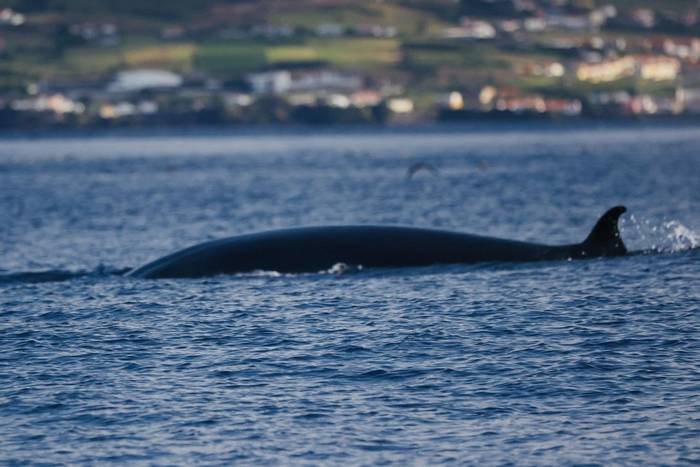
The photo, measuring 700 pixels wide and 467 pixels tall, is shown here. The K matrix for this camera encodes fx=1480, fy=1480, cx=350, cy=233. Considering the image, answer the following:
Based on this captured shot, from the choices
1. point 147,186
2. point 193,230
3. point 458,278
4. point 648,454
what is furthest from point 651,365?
point 147,186

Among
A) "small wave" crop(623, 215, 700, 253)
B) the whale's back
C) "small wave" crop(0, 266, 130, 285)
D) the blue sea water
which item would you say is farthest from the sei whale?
"small wave" crop(623, 215, 700, 253)

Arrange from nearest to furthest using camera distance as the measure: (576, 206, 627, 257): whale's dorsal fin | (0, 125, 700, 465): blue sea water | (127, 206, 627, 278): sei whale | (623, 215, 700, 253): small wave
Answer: (0, 125, 700, 465): blue sea water < (127, 206, 627, 278): sei whale < (576, 206, 627, 257): whale's dorsal fin < (623, 215, 700, 253): small wave

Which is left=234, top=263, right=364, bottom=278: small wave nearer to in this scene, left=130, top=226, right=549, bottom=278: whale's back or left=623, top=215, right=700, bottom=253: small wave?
left=130, top=226, right=549, bottom=278: whale's back

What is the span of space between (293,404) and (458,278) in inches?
441

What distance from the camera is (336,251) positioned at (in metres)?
32.7

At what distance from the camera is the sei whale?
32.4 meters

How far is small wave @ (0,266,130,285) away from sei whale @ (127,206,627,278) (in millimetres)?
1808

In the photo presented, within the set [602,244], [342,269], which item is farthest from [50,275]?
[602,244]

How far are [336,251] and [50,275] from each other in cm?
753

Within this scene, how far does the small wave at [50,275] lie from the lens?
1371 inches

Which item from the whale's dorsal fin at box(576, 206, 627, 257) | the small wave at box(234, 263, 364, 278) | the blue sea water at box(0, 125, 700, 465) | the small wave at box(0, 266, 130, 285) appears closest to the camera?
the blue sea water at box(0, 125, 700, 465)

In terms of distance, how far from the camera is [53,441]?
19.3 metres

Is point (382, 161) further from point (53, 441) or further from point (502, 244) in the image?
point (53, 441)

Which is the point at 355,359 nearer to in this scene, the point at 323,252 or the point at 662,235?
the point at 323,252
